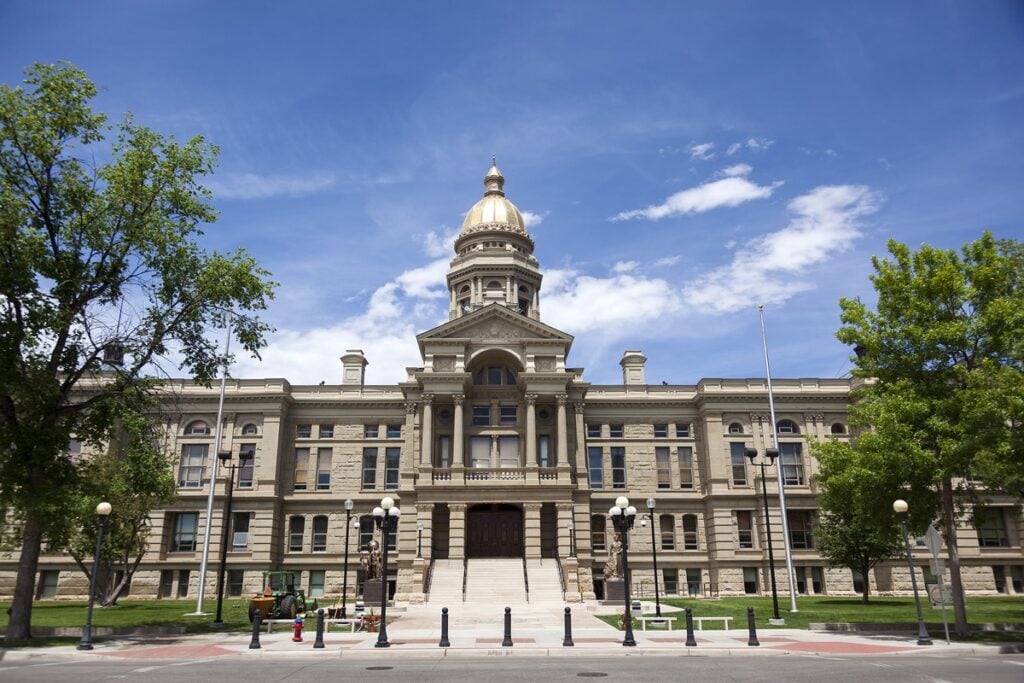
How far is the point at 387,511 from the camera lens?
88.2 feet

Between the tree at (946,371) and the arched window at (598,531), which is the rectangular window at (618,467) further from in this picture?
the tree at (946,371)

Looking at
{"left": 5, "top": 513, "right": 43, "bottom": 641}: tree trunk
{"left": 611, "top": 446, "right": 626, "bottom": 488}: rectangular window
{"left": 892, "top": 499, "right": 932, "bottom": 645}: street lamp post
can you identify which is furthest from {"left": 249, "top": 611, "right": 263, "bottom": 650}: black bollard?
{"left": 611, "top": 446, "right": 626, "bottom": 488}: rectangular window

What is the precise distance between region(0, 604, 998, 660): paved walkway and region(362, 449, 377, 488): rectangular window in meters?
20.9

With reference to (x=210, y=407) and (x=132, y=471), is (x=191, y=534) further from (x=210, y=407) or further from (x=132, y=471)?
(x=132, y=471)

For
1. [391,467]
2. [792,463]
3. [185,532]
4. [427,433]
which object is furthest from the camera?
[391,467]

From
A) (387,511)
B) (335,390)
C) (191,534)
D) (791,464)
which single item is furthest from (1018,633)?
(191,534)

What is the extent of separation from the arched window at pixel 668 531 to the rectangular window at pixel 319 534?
22717 millimetres

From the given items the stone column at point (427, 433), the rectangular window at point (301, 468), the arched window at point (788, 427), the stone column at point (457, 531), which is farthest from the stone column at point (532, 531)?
the arched window at point (788, 427)

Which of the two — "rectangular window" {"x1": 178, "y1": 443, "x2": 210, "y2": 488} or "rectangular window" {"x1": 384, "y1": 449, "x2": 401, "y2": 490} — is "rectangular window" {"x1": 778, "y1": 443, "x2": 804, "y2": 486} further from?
"rectangular window" {"x1": 178, "y1": 443, "x2": 210, "y2": 488}

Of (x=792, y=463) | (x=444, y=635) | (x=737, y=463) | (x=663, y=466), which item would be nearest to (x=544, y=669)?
(x=444, y=635)

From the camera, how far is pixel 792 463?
5088cm

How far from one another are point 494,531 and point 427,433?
7.40 m

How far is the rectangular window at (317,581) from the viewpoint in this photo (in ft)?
161

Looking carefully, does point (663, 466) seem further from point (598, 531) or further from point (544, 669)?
point (544, 669)
